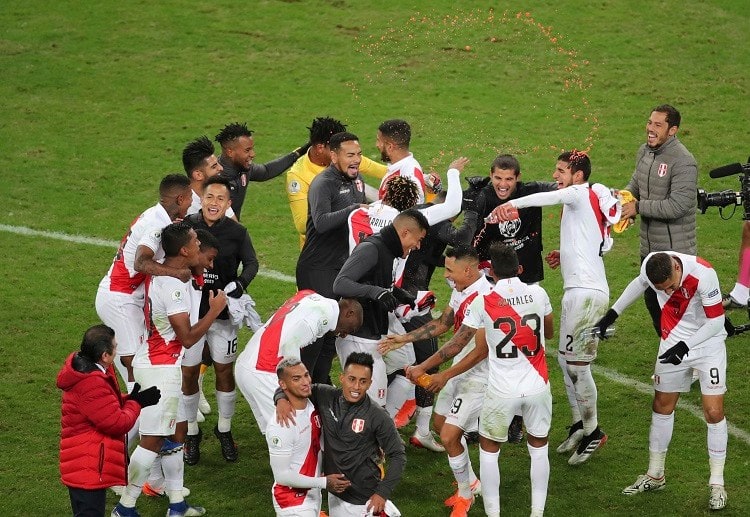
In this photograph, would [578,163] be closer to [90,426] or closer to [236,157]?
[236,157]

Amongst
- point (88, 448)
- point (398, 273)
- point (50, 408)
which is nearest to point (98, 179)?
point (50, 408)

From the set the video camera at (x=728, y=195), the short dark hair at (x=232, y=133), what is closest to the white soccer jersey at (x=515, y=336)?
the video camera at (x=728, y=195)

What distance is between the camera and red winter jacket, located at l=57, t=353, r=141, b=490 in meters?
7.35

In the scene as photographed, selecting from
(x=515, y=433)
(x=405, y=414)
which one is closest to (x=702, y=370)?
(x=515, y=433)

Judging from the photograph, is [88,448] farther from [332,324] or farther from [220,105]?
[220,105]

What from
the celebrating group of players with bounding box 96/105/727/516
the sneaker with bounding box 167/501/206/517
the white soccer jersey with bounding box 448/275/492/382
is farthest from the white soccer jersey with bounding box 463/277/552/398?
the sneaker with bounding box 167/501/206/517

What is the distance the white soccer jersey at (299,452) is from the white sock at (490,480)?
1181 mm

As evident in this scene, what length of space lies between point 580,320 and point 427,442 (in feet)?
5.16

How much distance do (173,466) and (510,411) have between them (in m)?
2.40

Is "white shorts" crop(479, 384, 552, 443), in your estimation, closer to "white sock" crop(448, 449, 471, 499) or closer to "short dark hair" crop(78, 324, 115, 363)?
"white sock" crop(448, 449, 471, 499)

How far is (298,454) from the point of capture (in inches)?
299

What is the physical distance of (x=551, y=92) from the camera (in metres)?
17.3

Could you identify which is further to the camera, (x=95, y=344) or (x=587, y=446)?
(x=587, y=446)

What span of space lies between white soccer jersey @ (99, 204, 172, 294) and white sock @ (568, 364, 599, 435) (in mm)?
3289
